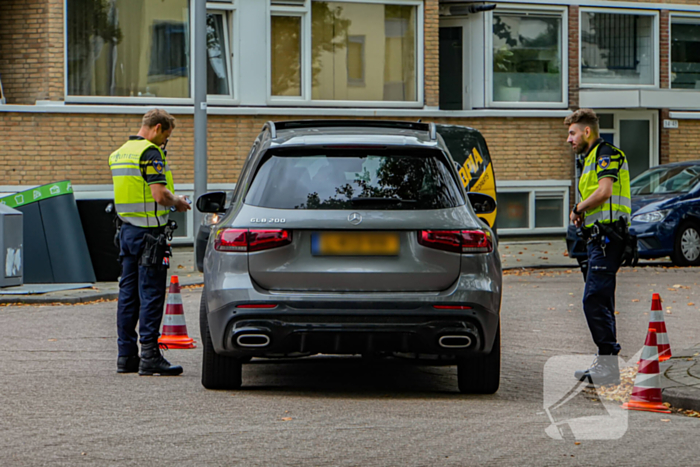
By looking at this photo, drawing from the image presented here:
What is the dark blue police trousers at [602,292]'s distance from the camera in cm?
770

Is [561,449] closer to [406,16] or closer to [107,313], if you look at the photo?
[107,313]

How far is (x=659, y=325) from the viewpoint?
771 centimetres

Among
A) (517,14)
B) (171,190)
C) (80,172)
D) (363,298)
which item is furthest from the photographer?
(517,14)

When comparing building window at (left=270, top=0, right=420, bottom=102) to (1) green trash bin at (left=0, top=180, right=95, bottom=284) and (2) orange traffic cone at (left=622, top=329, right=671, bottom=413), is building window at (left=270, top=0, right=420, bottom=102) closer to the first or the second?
(1) green trash bin at (left=0, top=180, right=95, bottom=284)

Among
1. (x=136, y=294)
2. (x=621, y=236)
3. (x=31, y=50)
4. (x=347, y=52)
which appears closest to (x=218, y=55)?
(x=347, y=52)

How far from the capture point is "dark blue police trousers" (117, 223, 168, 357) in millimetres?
7773


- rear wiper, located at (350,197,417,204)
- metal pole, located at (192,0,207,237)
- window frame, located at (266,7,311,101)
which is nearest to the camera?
rear wiper, located at (350,197,417,204)

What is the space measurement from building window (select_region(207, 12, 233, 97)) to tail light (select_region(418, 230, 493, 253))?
1388 centimetres

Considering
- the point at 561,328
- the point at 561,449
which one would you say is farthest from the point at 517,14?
the point at 561,449

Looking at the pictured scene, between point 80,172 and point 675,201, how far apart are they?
975 centimetres

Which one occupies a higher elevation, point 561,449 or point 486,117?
point 486,117

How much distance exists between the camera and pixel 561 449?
5.51 metres

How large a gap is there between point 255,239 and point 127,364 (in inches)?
82.9

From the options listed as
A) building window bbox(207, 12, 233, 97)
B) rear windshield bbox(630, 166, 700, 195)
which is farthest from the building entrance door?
building window bbox(207, 12, 233, 97)
